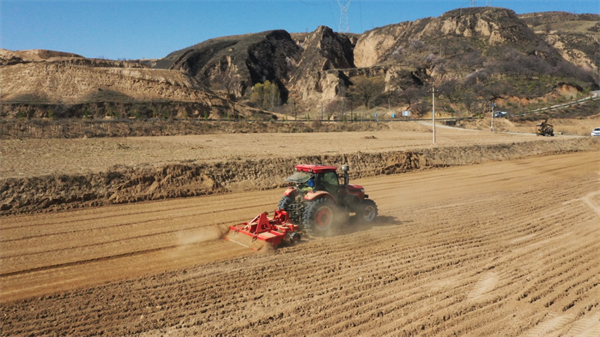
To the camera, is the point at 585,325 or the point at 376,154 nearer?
the point at 585,325

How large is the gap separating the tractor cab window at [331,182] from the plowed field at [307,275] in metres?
1.25

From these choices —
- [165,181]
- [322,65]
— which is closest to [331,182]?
[165,181]

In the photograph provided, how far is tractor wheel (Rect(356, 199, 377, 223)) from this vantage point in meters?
11.7

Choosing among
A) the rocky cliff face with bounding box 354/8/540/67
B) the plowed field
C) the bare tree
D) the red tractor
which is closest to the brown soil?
the plowed field

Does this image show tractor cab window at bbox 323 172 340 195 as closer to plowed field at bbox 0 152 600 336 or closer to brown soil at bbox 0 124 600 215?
plowed field at bbox 0 152 600 336

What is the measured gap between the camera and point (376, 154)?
81.6ft

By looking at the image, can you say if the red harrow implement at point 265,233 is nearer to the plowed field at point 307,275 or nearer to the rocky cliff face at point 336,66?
the plowed field at point 307,275

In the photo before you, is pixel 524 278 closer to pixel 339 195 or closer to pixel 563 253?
pixel 563 253

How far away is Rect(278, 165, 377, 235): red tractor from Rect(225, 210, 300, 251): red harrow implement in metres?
0.30

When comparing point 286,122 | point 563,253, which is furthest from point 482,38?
point 563,253

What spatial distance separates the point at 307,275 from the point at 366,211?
3.99m

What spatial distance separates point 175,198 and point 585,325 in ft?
43.5

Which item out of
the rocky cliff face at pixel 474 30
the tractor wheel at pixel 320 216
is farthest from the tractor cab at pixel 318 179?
the rocky cliff face at pixel 474 30

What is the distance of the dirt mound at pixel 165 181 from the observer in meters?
14.2
